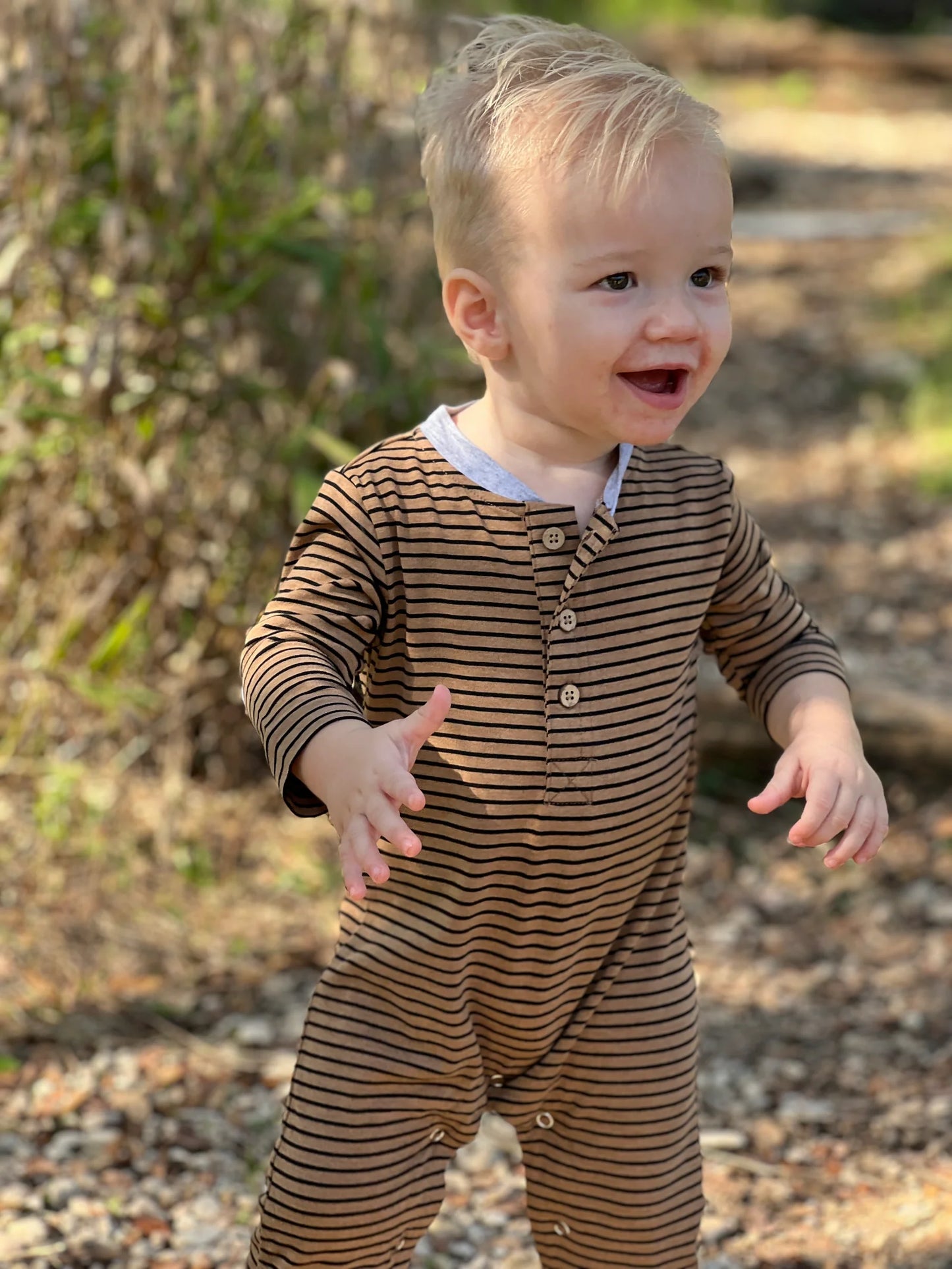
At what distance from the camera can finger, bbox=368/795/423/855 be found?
46.5 inches

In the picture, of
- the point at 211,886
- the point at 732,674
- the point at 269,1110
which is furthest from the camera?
the point at 211,886

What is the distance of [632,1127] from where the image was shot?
62.3 inches

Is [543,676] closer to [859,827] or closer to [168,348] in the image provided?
[859,827]

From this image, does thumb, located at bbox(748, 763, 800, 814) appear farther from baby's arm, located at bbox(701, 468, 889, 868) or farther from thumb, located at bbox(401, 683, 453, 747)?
thumb, located at bbox(401, 683, 453, 747)

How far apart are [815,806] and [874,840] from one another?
7 cm

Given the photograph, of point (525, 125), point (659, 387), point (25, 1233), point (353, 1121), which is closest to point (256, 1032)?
point (25, 1233)

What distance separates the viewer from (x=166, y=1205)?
81.8 inches

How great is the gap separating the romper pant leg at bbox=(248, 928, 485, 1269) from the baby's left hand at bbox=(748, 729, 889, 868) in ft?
1.25

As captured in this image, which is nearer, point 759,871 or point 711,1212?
point 711,1212

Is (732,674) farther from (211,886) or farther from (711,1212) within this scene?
(211,886)

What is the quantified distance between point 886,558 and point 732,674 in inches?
106

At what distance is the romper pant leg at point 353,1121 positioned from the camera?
150 cm

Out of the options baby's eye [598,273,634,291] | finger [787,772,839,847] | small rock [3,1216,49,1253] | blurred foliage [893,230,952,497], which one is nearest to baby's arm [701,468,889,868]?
finger [787,772,839,847]

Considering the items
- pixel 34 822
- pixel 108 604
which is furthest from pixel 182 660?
pixel 34 822
